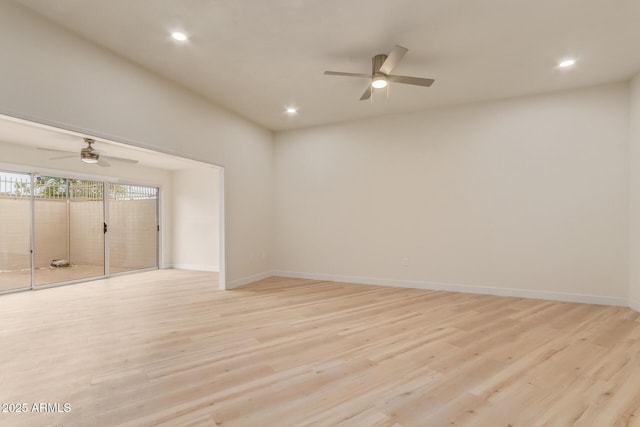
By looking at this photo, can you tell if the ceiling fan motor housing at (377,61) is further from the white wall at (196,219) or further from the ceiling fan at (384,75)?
the white wall at (196,219)

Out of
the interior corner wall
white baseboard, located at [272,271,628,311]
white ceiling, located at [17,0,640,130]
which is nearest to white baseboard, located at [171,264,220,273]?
the interior corner wall

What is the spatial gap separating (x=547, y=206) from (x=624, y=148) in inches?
45.2

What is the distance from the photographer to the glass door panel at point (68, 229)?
562 cm

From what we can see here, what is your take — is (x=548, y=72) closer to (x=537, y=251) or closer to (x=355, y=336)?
(x=537, y=251)

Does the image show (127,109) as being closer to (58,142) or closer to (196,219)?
(58,142)

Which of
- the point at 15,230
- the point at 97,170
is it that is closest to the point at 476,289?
the point at 97,170

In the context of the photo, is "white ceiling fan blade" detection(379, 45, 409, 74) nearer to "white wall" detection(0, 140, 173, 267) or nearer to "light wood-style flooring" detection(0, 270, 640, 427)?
"light wood-style flooring" detection(0, 270, 640, 427)

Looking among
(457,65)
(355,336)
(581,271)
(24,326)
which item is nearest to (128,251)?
(24,326)

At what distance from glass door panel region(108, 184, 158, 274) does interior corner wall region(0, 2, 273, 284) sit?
354 cm

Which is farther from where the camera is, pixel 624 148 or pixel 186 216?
pixel 186 216

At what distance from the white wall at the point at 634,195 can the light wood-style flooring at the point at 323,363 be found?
1.51 feet

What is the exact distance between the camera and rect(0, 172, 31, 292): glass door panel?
505 cm

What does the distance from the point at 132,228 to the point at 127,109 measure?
15.5ft

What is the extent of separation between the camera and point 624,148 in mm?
3820
